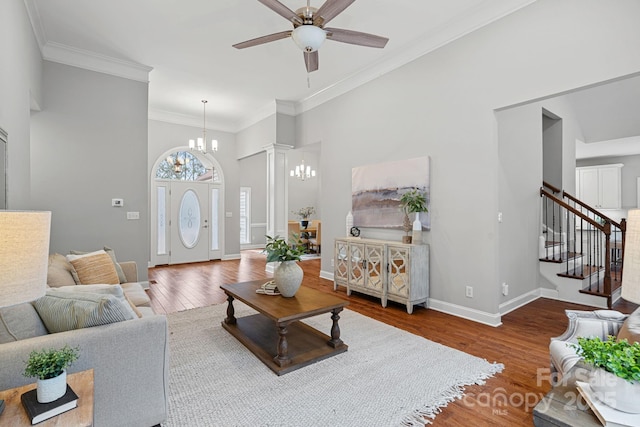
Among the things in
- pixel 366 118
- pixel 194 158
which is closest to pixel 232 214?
pixel 194 158

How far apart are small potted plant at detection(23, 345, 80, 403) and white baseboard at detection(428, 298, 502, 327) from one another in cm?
353

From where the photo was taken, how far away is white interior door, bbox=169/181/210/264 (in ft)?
23.4

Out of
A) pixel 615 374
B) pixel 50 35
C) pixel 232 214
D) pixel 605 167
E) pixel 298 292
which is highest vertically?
pixel 50 35

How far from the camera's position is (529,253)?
424 cm

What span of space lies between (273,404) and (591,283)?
4.69 meters

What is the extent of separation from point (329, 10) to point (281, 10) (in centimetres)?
38

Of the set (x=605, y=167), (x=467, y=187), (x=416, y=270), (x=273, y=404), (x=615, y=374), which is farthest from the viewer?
(x=605, y=167)

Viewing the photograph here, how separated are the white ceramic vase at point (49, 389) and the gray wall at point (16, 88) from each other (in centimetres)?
226

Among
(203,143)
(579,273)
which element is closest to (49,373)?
(579,273)

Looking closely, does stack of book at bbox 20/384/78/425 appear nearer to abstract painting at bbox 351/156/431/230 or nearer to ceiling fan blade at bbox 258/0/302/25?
ceiling fan blade at bbox 258/0/302/25

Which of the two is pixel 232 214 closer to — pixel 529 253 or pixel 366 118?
pixel 366 118

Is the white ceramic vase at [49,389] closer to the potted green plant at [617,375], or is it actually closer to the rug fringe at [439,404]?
the rug fringe at [439,404]

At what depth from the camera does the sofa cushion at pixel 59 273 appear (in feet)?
7.97

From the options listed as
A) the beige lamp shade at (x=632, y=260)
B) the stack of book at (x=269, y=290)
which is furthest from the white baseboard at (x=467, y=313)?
the beige lamp shade at (x=632, y=260)
